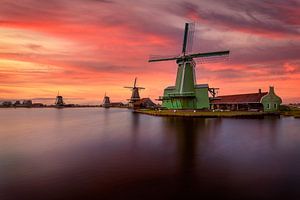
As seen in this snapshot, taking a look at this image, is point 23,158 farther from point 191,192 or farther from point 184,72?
point 184,72

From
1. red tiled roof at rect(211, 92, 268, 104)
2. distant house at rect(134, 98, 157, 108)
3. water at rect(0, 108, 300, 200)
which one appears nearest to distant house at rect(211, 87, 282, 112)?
red tiled roof at rect(211, 92, 268, 104)

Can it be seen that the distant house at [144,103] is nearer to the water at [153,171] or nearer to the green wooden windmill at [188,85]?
the green wooden windmill at [188,85]

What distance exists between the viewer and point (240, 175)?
44.2 ft

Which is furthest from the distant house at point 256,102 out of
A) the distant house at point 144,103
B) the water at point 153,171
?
the distant house at point 144,103

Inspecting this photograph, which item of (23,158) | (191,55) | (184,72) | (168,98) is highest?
(191,55)

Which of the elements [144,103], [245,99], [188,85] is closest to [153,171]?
[188,85]

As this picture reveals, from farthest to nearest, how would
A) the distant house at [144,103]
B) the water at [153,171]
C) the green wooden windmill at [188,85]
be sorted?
1. the distant house at [144,103]
2. the green wooden windmill at [188,85]
3. the water at [153,171]

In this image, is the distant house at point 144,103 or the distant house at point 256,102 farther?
the distant house at point 144,103

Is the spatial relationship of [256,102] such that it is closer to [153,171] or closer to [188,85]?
[188,85]

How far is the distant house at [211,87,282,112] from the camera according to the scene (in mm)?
61688

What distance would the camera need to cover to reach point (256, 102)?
63.0 meters

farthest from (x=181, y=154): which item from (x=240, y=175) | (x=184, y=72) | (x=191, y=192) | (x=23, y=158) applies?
(x=184, y=72)

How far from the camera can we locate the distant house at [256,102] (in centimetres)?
6169

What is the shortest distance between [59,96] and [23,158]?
610ft
